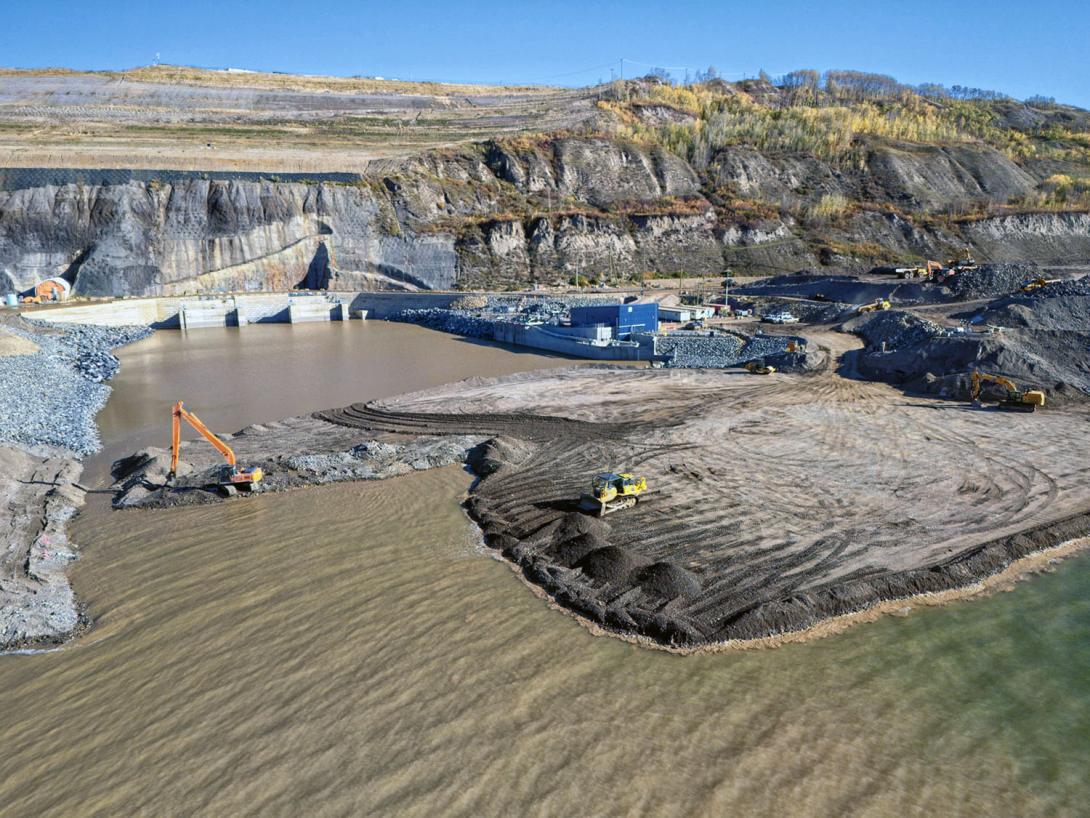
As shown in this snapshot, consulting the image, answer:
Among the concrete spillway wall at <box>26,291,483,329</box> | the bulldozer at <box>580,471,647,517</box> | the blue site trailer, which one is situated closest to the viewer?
the bulldozer at <box>580,471,647,517</box>

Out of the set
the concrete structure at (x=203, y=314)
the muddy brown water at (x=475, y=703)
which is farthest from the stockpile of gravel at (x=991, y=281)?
the concrete structure at (x=203, y=314)

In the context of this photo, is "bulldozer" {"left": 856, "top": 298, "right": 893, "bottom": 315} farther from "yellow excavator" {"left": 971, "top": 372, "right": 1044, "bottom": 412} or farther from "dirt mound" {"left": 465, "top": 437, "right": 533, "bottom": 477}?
"dirt mound" {"left": 465, "top": 437, "right": 533, "bottom": 477}

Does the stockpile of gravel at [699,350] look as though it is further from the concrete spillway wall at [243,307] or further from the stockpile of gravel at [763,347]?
the concrete spillway wall at [243,307]

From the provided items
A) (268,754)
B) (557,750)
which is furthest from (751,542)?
(268,754)

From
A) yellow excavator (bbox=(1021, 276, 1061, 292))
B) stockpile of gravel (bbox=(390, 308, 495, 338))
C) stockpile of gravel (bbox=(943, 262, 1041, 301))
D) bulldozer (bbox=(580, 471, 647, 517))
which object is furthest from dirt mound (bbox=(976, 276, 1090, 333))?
stockpile of gravel (bbox=(390, 308, 495, 338))

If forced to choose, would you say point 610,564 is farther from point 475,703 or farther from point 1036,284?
point 1036,284

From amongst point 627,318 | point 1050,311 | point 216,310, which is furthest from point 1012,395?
point 216,310

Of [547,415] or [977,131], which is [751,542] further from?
[977,131]
